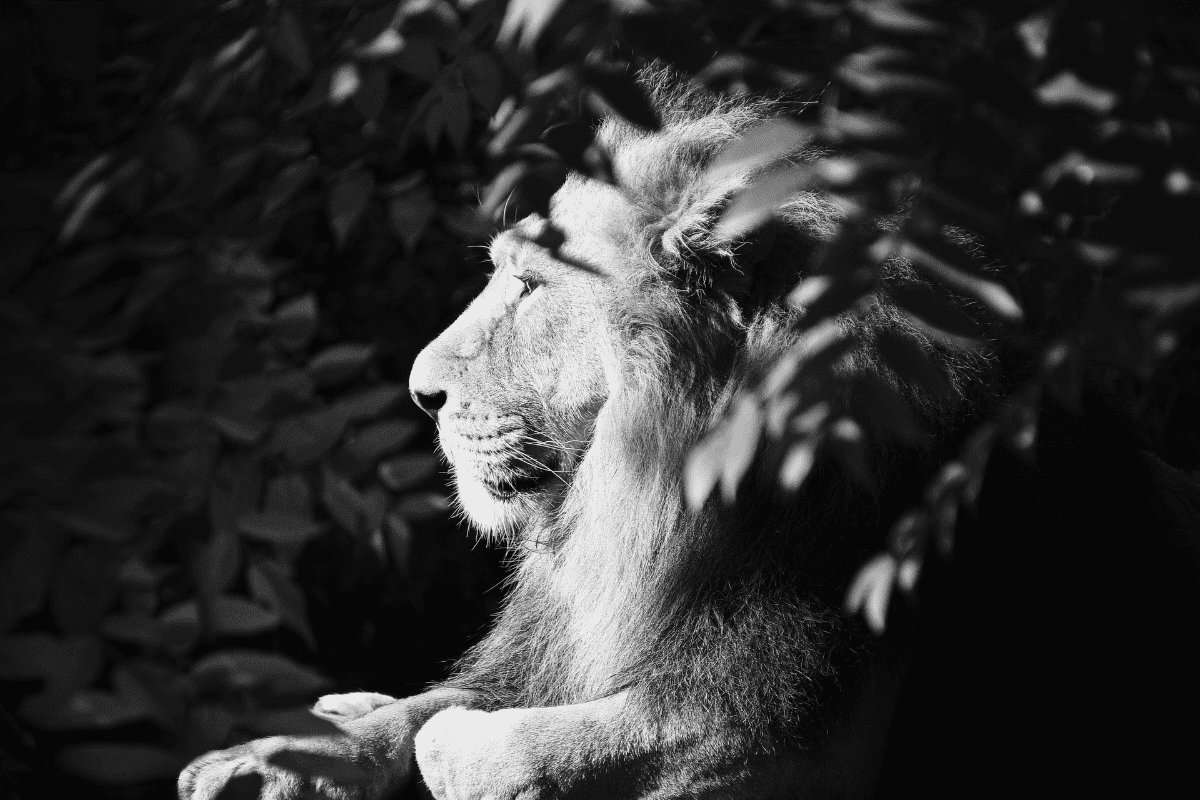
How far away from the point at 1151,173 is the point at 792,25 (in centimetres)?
122

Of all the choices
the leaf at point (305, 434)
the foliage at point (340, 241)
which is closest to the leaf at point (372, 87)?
the foliage at point (340, 241)

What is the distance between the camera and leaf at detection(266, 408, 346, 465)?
3.94 ft

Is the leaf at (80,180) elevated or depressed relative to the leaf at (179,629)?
elevated

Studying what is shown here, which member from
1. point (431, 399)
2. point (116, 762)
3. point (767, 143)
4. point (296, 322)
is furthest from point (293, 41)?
point (431, 399)

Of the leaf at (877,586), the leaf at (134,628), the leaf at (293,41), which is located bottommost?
the leaf at (877,586)

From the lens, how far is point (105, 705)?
955 mm

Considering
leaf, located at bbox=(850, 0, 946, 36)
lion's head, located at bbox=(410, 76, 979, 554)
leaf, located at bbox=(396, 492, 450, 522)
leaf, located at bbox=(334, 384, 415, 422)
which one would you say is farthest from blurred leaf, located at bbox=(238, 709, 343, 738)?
lion's head, located at bbox=(410, 76, 979, 554)

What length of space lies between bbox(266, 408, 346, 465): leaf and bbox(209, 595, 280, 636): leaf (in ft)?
0.63

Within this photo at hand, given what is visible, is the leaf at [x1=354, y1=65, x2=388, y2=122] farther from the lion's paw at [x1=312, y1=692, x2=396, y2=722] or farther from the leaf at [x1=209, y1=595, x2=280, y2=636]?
the lion's paw at [x1=312, y1=692, x2=396, y2=722]

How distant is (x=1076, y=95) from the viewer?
869 mm

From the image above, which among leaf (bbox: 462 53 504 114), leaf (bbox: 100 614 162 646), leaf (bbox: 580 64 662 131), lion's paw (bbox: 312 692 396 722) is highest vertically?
leaf (bbox: 580 64 662 131)

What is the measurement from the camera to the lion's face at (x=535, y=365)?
2.04m

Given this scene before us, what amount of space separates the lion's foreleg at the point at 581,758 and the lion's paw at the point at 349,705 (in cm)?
38

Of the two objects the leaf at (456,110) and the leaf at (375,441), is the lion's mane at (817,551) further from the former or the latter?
the leaf at (375,441)
